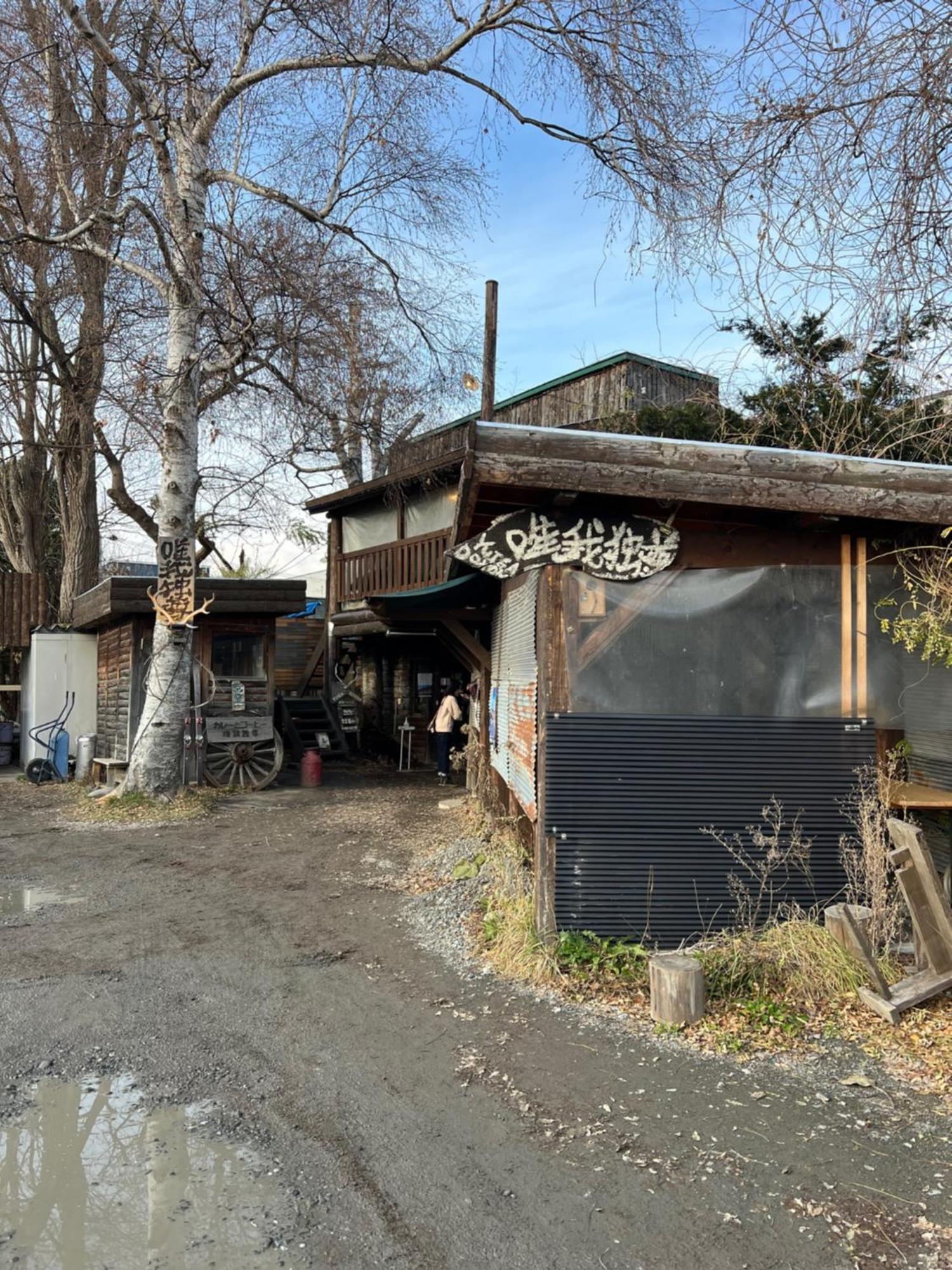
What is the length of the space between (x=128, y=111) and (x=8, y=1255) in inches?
491

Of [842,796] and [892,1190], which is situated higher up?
[842,796]

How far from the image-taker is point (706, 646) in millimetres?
5473

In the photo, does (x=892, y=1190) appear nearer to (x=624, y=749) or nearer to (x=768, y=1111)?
(x=768, y=1111)

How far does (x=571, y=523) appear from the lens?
555 centimetres

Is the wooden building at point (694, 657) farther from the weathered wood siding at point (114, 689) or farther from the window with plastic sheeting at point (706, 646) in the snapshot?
the weathered wood siding at point (114, 689)

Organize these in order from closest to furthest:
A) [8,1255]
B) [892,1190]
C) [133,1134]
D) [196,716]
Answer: [8,1255]
[892,1190]
[133,1134]
[196,716]

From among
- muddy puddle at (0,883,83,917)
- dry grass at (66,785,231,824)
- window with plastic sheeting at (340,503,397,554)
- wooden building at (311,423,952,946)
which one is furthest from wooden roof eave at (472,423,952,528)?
window with plastic sheeting at (340,503,397,554)

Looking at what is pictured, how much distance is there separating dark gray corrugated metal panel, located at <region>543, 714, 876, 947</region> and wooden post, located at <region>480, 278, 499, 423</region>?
43.9ft

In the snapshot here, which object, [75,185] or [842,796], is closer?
[842,796]

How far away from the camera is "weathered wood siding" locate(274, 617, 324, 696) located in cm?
2286

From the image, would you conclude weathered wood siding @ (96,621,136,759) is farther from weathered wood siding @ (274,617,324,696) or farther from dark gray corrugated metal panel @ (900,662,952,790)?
dark gray corrugated metal panel @ (900,662,952,790)

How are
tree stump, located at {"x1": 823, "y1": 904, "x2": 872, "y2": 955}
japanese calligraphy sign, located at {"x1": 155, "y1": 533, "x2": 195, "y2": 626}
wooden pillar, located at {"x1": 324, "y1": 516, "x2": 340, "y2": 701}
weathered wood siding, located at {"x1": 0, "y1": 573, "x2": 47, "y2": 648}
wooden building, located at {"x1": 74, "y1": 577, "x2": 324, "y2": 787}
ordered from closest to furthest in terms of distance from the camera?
1. tree stump, located at {"x1": 823, "y1": 904, "x2": 872, "y2": 955}
2. japanese calligraphy sign, located at {"x1": 155, "y1": 533, "x2": 195, "y2": 626}
3. wooden building, located at {"x1": 74, "y1": 577, "x2": 324, "y2": 787}
4. weathered wood siding, located at {"x1": 0, "y1": 573, "x2": 47, "y2": 648}
5. wooden pillar, located at {"x1": 324, "y1": 516, "x2": 340, "y2": 701}

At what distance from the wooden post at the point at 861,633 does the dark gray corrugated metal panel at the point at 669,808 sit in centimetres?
39

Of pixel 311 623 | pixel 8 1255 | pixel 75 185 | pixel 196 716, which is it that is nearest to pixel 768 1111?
pixel 8 1255
